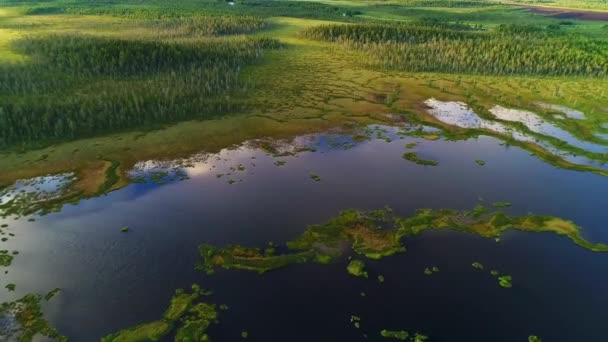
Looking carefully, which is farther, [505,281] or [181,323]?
[505,281]

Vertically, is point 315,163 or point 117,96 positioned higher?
point 117,96

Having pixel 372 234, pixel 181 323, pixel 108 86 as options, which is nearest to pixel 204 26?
pixel 108 86

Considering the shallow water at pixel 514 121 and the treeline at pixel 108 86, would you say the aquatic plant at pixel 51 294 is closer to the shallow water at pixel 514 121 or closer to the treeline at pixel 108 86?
the treeline at pixel 108 86

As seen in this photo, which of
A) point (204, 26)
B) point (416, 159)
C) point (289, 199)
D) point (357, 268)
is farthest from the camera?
point (204, 26)

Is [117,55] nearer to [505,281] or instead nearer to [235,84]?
[235,84]

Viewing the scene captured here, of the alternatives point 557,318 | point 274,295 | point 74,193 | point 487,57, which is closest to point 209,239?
point 274,295

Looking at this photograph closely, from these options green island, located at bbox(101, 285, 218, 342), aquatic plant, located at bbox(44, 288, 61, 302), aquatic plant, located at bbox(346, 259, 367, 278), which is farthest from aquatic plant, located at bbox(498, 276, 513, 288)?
aquatic plant, located at bbox(44, 288, 61, 302)

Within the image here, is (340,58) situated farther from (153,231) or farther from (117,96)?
(153,231)
